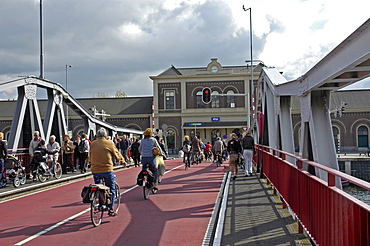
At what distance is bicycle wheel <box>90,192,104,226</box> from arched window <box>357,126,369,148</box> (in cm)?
5185

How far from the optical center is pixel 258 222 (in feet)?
24.6

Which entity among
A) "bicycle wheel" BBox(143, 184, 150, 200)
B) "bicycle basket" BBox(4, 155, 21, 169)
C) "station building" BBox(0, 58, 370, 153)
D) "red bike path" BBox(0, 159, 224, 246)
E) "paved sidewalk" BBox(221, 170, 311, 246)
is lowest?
"red bike path" BBox(0, 159, 224, 246)

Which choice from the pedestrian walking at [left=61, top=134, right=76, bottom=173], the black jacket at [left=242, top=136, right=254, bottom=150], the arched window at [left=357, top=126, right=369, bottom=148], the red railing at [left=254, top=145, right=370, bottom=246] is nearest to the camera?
the red railing at [left=254, top=145, right=370, bottom=246]

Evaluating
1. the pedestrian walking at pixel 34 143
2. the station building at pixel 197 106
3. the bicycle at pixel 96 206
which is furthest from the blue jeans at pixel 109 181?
the station building at pixel 197 106

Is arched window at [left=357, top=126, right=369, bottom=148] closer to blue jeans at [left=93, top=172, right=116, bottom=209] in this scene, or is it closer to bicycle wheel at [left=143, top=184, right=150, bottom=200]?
bicycle wheel at [left=143, top=184, right=150, bottom=200]

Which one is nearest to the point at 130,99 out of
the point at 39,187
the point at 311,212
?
the point at 39,187

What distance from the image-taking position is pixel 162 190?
12.7m

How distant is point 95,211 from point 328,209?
4.45 m

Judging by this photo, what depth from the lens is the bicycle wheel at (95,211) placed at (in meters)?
7.50

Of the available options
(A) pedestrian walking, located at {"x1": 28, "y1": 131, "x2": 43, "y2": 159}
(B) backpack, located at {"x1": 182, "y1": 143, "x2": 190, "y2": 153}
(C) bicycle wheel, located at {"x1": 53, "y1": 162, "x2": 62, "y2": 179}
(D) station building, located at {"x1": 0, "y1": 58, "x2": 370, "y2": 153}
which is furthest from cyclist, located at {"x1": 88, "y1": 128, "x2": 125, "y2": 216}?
(D) station building, located at {"x1": 0, "y1": 58, "x2": 370, "y2": 153}

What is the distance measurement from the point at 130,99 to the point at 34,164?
50.4 m

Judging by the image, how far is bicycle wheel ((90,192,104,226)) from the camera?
7500mm

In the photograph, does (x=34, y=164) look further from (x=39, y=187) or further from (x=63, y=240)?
(x=63, y=240)

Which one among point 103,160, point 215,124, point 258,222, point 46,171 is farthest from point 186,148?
point 215,124
